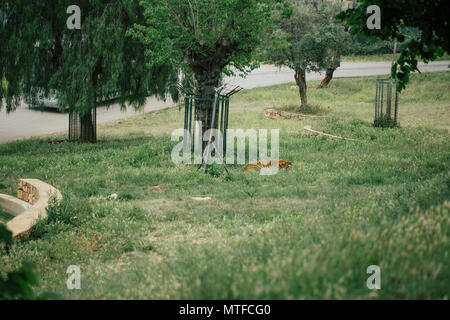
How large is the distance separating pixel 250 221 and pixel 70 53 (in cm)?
1204

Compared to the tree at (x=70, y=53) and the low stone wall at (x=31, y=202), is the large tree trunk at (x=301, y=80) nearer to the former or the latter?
the tree at (x=70, y=53)

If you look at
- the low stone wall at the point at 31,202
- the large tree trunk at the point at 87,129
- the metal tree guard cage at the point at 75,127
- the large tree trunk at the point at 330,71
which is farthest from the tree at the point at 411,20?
the large tree trunk at the point at 330,71

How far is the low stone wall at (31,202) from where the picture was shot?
7.17 metres

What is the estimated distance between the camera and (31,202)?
9461 millimetres

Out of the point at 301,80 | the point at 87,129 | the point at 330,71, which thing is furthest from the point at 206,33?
the point at 330,71

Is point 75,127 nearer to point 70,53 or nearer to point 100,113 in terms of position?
point 70,53

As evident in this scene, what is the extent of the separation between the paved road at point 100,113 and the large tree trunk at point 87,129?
7.83 ft

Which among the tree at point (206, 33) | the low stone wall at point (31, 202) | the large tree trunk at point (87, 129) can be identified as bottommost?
the low stone wall at point (31, 202)

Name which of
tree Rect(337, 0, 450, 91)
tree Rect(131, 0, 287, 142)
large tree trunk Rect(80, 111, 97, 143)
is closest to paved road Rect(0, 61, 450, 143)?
tree Rect(131, 0, 287, 142)

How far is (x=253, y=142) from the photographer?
53.8 feet
